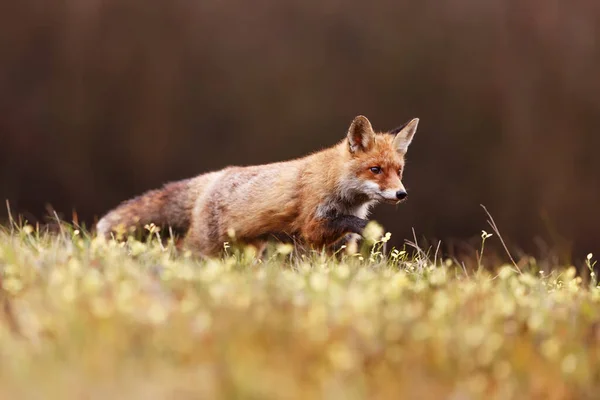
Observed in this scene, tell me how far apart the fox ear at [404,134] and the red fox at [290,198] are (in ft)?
0.04

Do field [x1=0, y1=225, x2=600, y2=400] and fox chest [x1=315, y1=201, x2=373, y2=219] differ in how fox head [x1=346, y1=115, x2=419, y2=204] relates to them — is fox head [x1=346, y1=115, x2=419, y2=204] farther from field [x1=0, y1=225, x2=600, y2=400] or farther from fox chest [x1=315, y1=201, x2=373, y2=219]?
field [x1=0, y1=225, x2=600, y2=400]

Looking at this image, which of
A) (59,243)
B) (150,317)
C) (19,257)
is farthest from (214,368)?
(59,243)

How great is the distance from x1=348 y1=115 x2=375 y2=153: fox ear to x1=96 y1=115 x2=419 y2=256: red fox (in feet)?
0.03

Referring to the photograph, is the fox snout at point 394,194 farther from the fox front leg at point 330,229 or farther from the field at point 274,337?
the field at point 274,337

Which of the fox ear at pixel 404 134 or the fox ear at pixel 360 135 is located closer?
the fox ear at pixel 360 135

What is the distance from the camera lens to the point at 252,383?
332cm

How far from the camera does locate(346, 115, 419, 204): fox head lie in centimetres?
753

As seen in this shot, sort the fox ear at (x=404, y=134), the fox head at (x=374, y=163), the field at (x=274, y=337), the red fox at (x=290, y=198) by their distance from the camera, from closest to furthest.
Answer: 1. the field at (x=274, y=337)
2. the fox head at (x=374, y=163)
3. the red fox at (x=290, y=198)
4. the fox ear at (x=404, y=134)

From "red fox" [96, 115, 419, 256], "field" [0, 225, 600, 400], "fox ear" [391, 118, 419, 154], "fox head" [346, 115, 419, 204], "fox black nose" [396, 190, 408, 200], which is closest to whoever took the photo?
"field" [0, 225, 600, 400]

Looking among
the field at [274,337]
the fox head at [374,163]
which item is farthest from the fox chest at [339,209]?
the field at [274,337]

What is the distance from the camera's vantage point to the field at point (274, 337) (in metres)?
3.38

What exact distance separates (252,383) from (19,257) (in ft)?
9.29

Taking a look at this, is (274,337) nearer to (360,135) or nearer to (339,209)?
(339,209)

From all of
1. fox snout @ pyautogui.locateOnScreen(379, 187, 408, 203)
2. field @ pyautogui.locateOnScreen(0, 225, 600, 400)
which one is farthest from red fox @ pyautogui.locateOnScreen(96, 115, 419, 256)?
field @ pyautogui.locateOnScreen(0, 225, 600, 400)
